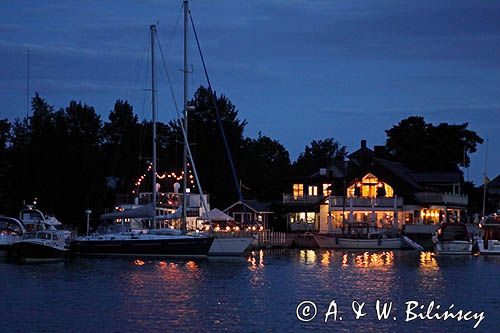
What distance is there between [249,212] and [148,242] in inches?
1227

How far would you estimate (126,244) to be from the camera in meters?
71.7

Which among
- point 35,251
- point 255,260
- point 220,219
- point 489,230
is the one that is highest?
point 220,219

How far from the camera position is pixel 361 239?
89562 mm

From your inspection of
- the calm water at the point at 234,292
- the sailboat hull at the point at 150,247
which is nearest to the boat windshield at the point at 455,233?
A: the calm water at the point at 234,292

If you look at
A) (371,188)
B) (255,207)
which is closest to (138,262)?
(255,207)

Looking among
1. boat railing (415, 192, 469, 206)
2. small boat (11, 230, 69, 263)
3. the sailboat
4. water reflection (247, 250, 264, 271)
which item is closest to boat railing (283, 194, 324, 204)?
boat railing (415, 192, 469, 206)

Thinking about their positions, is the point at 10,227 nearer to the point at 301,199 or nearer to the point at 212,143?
the point at 301,199

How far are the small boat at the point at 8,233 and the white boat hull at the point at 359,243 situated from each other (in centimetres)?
2824

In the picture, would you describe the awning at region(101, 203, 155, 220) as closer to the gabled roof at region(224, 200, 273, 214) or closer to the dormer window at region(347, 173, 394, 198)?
A: the gabled roof at region(224, 200, 273, 214)

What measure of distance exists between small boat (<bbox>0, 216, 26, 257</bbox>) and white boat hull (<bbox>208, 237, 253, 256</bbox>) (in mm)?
13663

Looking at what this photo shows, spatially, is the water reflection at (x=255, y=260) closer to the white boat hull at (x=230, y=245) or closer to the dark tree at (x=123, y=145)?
the white boat hull at (x=230, y=245)

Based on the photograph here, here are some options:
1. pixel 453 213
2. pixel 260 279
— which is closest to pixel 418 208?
pixel 453 213

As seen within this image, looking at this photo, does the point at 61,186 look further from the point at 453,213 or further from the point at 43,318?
the point at 43,318

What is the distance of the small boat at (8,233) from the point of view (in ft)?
231
